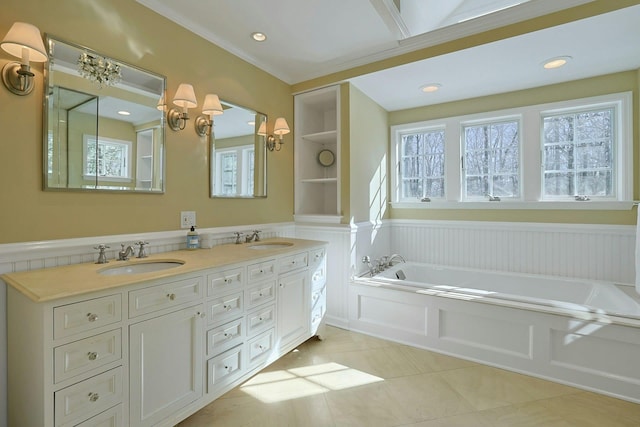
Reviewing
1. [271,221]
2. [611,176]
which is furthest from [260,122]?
[611,176]

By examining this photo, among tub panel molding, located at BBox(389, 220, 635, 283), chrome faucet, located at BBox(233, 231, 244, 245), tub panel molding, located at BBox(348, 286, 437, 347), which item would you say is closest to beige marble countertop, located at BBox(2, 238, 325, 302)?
chrome faucet, located at BBox(233, 231, 244, 245)

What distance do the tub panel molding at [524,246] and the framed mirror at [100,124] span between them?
9.13 feet

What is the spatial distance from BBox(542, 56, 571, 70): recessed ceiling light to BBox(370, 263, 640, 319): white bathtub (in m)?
1.90

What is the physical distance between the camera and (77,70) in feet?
5.16

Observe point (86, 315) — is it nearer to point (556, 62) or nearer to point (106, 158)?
point (106, 158)

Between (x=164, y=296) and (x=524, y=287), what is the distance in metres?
3.13

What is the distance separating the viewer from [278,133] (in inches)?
107

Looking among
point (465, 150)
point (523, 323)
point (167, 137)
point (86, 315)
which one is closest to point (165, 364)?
point (86, 315)

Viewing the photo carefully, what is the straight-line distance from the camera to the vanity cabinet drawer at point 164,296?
1272 millimetres

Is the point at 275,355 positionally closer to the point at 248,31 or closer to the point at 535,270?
the point at 248,31

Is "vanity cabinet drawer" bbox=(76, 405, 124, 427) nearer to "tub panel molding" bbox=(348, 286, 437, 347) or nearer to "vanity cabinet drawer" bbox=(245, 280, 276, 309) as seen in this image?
"vanity cabinet drawer" bbox=(245, 280, 276, 309)

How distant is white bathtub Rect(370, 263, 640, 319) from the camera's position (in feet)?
7.09

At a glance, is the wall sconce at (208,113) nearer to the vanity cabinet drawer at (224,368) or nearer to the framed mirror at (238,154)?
the framed mirror at (238,154)

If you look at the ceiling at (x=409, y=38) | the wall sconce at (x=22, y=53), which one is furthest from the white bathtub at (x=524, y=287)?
the wall sconce at (x=22, y=53)
